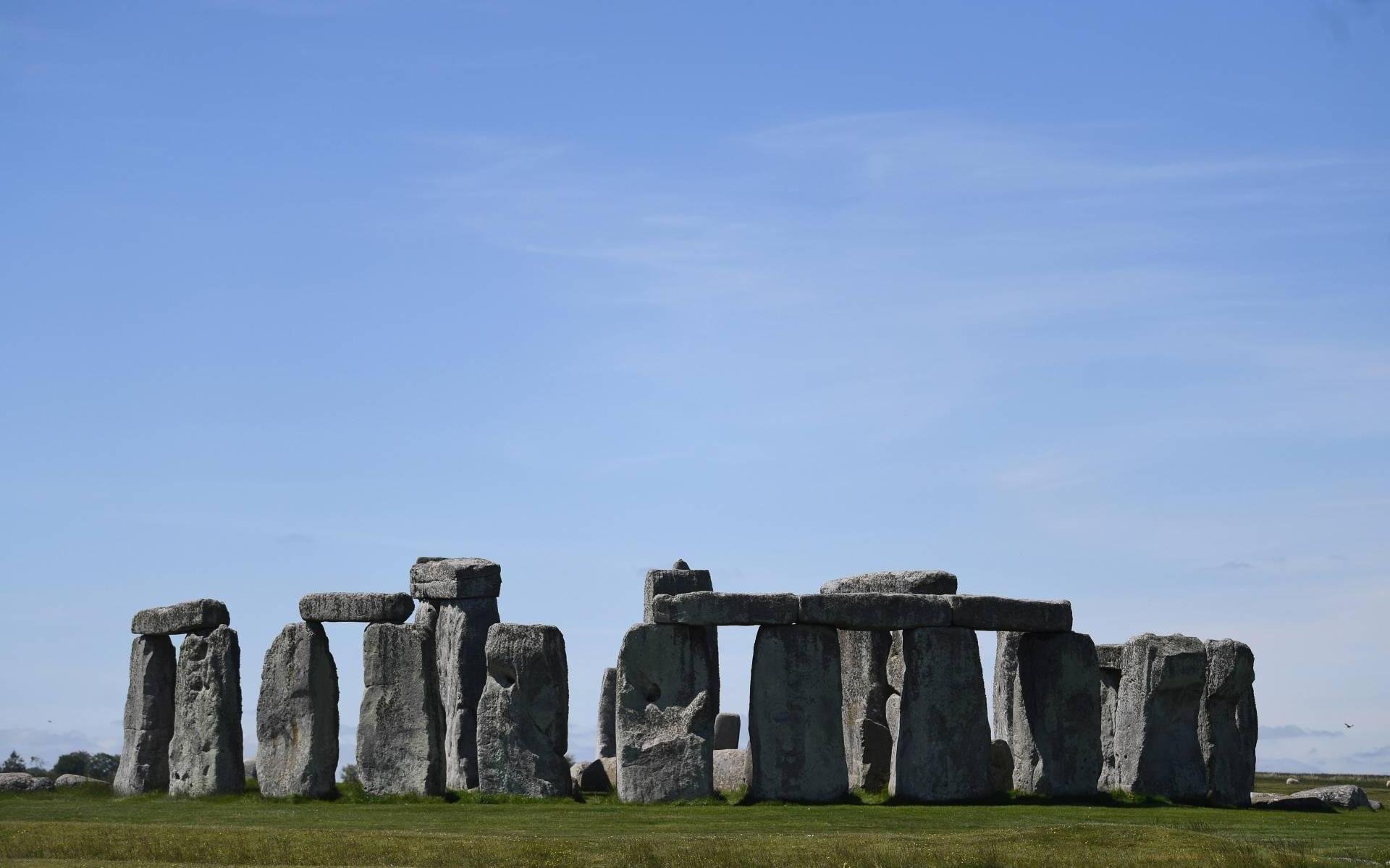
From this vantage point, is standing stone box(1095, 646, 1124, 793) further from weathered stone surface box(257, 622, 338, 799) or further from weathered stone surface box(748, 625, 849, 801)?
weathered stone surface box(257, 622, 338, 799)

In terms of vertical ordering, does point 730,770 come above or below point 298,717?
below

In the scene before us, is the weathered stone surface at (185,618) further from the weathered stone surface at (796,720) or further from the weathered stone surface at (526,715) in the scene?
the weathered stone surface at (796,720)

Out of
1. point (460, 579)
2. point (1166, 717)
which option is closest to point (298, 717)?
point (460, 579)

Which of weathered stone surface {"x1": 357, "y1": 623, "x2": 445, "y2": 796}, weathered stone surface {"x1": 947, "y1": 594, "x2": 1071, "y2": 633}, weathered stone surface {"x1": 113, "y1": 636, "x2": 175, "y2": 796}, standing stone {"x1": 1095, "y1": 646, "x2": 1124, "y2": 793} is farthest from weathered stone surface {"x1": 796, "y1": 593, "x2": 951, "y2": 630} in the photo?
weathered stone surface {"x1": 113, "y1": 636, "x2": 175, "y2": 796}

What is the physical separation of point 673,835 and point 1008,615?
8.05 m

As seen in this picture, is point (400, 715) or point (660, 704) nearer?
point (660, 704)

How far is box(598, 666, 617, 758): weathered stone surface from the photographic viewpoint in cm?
4016

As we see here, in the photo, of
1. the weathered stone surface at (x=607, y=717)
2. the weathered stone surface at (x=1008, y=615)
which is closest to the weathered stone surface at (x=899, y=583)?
the weathered stone surface at (x=1008, y=615)

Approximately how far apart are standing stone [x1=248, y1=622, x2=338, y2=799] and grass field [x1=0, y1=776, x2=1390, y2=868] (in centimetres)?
55

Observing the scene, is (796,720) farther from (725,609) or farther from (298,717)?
(298,717)

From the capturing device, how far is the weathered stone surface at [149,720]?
34844 mm

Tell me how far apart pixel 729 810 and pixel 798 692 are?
239cm

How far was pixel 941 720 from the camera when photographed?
31.4 meters

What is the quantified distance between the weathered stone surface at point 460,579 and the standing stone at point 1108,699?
10.1 meters
